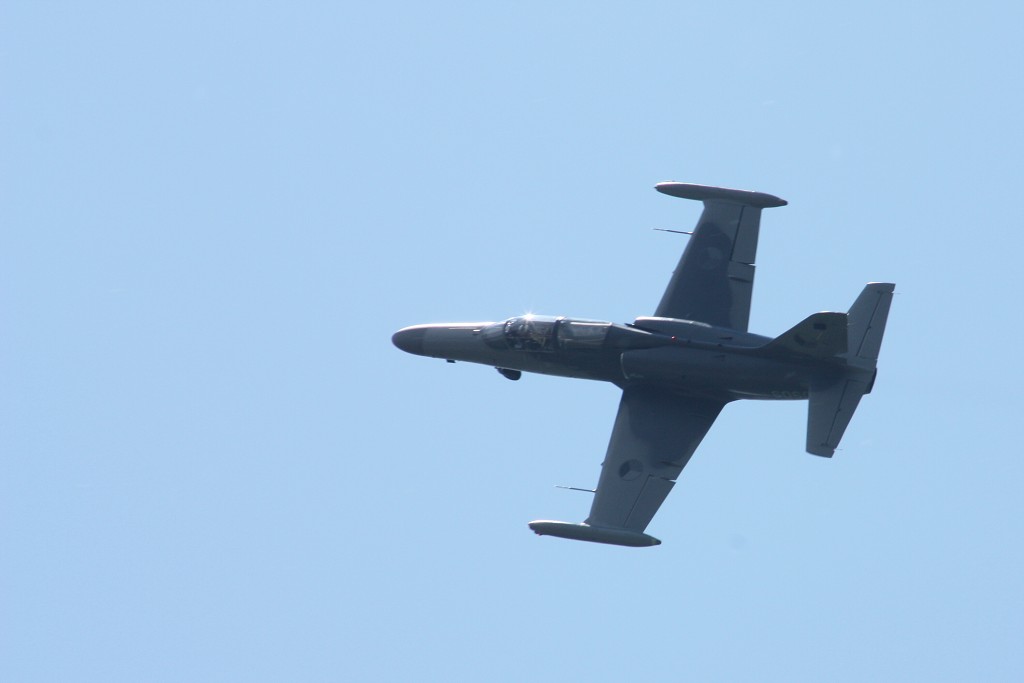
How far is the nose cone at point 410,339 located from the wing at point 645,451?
5.26 metres

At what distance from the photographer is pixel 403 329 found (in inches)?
1736

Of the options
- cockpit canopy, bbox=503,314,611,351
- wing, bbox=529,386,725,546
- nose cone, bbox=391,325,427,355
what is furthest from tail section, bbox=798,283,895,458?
nose cone, bbox=391,325,427,355

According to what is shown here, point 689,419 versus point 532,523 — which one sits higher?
point 689,419

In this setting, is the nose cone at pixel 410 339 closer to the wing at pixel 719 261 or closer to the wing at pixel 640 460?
the wing at pixel 640 460

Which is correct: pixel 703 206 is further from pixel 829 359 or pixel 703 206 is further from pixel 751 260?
pixel 829 359

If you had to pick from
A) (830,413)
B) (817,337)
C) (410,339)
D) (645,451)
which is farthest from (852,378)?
(410,339)

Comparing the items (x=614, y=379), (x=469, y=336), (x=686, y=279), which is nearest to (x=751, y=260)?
(x=686, y=279)

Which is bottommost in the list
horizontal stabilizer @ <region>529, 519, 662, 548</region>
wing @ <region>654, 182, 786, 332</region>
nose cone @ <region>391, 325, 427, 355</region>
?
horizontal stabilizer @ <region>529, 519, 662, 548</region>

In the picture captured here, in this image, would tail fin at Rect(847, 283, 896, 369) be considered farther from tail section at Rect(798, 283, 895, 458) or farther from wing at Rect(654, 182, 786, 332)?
wing at Rect(654, 182, 786, 332)

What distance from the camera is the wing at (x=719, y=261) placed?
41219 millimetres

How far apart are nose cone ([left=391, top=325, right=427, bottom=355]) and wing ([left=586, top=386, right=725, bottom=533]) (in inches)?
207

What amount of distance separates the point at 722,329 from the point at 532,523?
603cm

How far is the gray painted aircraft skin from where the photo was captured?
38844 mm

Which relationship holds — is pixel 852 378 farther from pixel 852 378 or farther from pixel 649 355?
pixel 649 355
